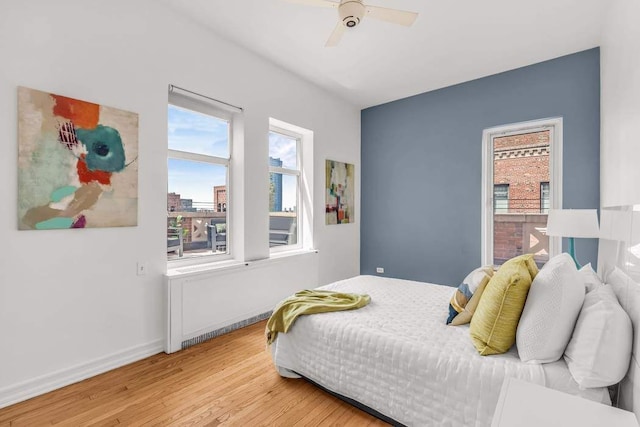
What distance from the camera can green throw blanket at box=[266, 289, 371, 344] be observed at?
218 cm

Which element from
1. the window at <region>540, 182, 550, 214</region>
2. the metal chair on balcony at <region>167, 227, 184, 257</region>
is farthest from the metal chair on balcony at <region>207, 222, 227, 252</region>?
the window at <region>540, 182, 550, 214</region>

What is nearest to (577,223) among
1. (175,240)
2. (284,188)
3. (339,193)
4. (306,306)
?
(306,306)

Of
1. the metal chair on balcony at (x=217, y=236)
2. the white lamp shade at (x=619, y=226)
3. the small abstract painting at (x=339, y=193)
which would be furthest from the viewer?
the small abstract painting at (x=339, y=193)

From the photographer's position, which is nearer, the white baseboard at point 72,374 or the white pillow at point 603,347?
the white pillow at point 603,347

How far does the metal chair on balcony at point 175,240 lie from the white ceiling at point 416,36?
1897 mm

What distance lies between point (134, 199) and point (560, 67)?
14.3ft

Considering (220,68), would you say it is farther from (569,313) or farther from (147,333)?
(569,313)

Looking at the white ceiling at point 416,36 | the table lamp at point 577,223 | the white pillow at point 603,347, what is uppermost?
the white ceiling at point 416,36

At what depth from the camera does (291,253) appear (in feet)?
12.8

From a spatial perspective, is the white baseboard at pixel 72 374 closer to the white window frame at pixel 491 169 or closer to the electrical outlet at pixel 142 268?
the electrical outlet at pixel 142 268

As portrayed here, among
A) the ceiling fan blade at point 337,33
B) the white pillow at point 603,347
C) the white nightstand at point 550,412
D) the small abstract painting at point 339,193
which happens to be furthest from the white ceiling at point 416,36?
the white nightstand at point 550,412

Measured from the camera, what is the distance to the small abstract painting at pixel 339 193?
174 inches

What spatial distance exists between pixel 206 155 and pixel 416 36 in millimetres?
2329

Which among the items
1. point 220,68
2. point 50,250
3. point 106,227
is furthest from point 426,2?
point 50,250
